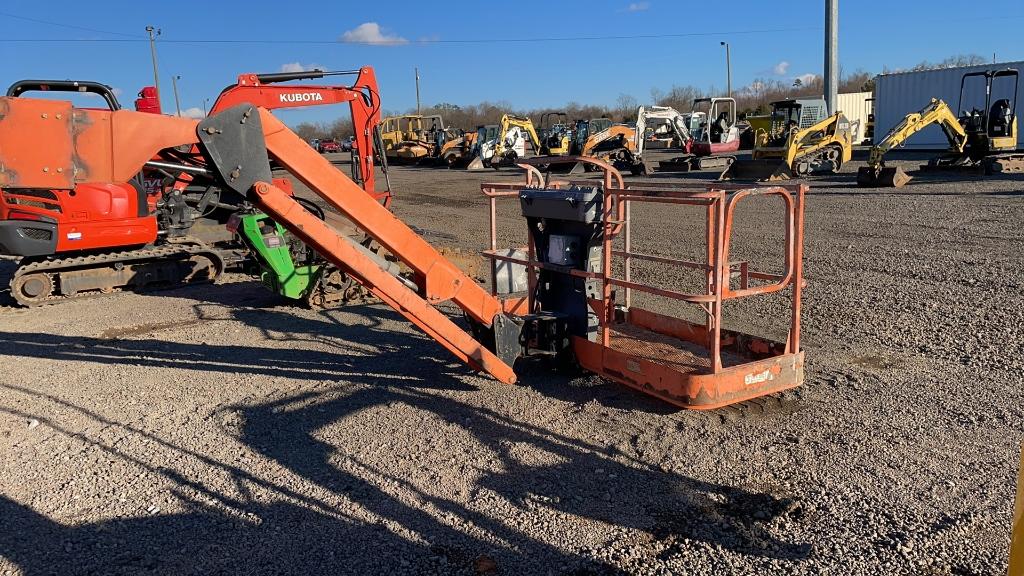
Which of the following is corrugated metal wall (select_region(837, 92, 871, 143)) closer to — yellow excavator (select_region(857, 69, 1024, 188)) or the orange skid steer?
yellow excavator (select_region(857, 69, 1024, 188))

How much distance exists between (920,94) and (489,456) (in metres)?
35.3

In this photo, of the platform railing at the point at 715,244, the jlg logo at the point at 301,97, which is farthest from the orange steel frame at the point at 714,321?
the jlg logo at the point at 301,97

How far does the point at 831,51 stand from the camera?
31359 millimetres

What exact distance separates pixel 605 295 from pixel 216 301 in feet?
20.0

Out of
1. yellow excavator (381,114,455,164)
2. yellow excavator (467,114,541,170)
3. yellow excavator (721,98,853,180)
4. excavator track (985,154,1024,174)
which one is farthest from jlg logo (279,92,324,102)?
yellow excavator (381,114,455,164)

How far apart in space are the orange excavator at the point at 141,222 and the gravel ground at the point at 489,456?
1763mm

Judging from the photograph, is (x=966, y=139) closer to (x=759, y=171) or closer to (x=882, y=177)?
(x=882, y=177)

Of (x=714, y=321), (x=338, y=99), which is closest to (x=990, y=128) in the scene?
(x=338, y=99)

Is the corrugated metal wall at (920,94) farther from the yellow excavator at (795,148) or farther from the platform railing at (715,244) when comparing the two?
the platform railing at (715,244)

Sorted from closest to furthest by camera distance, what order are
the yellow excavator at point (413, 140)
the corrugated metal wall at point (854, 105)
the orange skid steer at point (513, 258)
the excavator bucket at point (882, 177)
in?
the orange skid steer at point (513, 258)
the excavator bucket at point (882, 177)
the yellow excavator at point (413, 140)
the corrugated metal wall at point (854, 105)

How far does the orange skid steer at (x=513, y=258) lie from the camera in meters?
4.27

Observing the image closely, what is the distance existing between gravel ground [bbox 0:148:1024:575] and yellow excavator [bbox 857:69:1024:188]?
11717 mm

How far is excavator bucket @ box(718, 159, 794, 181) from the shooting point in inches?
840

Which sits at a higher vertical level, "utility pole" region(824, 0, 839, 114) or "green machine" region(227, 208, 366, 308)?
"utility pole" region(824, 0, 839, 114)
